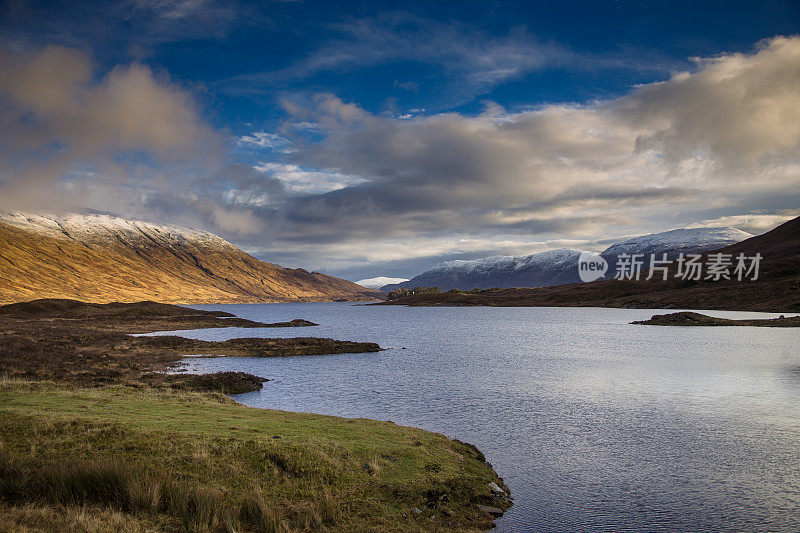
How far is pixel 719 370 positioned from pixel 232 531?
183 feet

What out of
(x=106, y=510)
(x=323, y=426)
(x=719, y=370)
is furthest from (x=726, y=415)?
(x=106, y=510)

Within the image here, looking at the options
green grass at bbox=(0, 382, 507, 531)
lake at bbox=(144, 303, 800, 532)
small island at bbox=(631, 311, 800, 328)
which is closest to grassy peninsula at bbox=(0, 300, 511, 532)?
green grass at bbox=(0, 382, 507, 531)

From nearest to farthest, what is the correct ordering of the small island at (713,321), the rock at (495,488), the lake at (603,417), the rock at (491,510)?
the rock at (491,510) → the lake at (603,417) → the rock at (495,488) → the small island at (713,321)

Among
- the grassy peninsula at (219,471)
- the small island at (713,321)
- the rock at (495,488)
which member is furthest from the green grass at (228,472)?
the small island at (713,321)

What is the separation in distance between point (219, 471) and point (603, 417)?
25525 mm

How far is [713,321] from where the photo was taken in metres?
123

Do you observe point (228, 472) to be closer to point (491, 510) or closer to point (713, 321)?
point (491, 510)

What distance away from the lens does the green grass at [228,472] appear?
12.7m

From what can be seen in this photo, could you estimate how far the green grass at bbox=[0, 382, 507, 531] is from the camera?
41.8ft

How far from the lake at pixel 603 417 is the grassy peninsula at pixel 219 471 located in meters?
3.11

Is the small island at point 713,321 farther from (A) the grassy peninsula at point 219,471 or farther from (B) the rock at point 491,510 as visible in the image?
(B) the rock at point 491,510

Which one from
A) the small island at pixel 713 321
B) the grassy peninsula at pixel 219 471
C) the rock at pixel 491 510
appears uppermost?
the grassy peninsula at pixel 219 471

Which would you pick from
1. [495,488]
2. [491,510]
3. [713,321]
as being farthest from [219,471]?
[713,321]

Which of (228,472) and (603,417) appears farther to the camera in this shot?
(603,417)
